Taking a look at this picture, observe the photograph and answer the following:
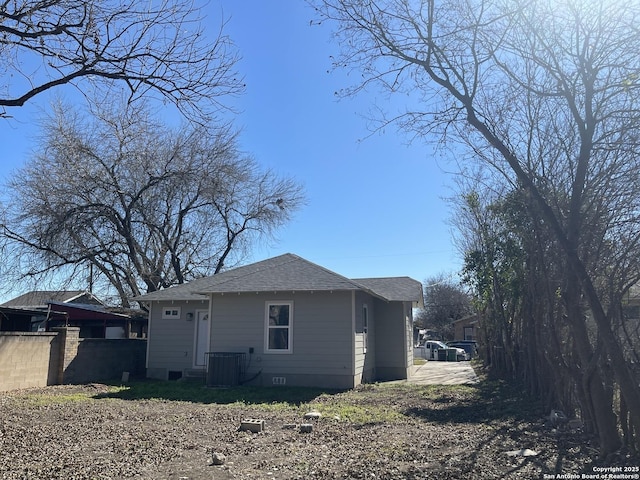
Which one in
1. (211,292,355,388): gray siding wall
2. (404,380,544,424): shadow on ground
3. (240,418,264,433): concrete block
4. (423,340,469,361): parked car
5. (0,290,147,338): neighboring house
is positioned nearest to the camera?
(240,418,264,433): concrete block

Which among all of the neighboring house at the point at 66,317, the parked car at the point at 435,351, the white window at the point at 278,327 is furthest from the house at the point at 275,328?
the parked car at the point at 435,351

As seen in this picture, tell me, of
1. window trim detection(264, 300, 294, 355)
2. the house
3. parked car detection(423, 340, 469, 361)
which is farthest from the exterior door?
parked car detection(423, 340, 469, 361)

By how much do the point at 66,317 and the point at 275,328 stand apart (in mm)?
10586

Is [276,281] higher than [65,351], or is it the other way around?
[276,281]

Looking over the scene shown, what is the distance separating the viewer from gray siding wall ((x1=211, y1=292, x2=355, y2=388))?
1321 centimetres

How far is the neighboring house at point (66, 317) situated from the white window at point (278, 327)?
886 cm

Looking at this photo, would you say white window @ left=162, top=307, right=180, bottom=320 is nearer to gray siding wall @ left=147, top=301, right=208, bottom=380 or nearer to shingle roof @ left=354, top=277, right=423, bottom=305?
gray siding wall @ left=147, top=301, right=208, bottom=380

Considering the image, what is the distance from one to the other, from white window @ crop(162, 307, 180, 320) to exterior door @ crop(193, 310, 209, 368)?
75 cm

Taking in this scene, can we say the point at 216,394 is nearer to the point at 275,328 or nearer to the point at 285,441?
the point at 275,328

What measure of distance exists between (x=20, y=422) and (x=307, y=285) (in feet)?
23.8

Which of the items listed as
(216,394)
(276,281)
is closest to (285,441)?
(216,394)

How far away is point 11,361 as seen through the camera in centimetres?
1231

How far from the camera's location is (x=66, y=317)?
64.1 feet

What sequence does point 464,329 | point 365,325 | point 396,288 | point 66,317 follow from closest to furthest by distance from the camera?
point 365,325 < point 396,288 < point 66,317 < point 464,329
